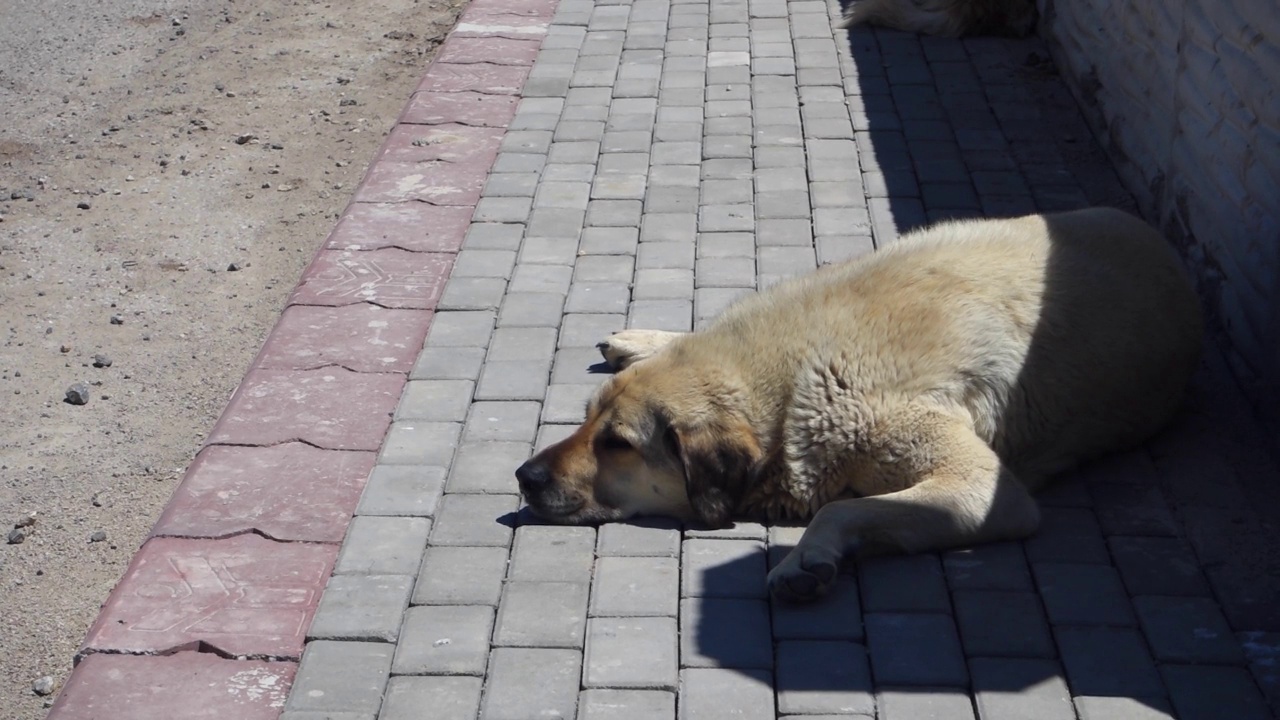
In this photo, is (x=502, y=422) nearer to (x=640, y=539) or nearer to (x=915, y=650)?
(x=640, y=539)

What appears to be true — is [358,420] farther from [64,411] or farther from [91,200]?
[91,200]

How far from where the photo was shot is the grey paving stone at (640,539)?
4.42 m

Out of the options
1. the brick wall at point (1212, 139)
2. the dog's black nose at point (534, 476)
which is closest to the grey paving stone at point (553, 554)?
the dog's black nose at point (534, 476)

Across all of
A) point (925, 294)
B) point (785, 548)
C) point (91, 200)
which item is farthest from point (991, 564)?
point (91, 200)

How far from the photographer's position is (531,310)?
19.6 ft

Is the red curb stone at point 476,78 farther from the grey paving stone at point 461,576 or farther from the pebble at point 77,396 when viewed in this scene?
the grey paving stone at point 461,576

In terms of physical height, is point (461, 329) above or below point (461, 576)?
below

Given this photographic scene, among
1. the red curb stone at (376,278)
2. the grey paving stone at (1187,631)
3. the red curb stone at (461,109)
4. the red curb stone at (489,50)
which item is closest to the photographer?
the grey paving stone at (1187,631)

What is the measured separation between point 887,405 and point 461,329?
210cm

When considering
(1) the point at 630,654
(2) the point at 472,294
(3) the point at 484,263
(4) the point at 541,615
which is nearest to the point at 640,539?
(4) the point at 541,615

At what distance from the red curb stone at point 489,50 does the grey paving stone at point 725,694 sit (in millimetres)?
5892

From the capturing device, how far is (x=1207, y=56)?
6.11 m

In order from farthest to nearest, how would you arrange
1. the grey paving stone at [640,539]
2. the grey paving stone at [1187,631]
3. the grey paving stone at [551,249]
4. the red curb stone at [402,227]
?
the red curb stone at [402,227] < the grey paving stone at [551,249] < the grey paving stone at [640,539] < the grey paving stone at [1187,631]

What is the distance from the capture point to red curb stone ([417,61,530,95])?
8.55 metres
